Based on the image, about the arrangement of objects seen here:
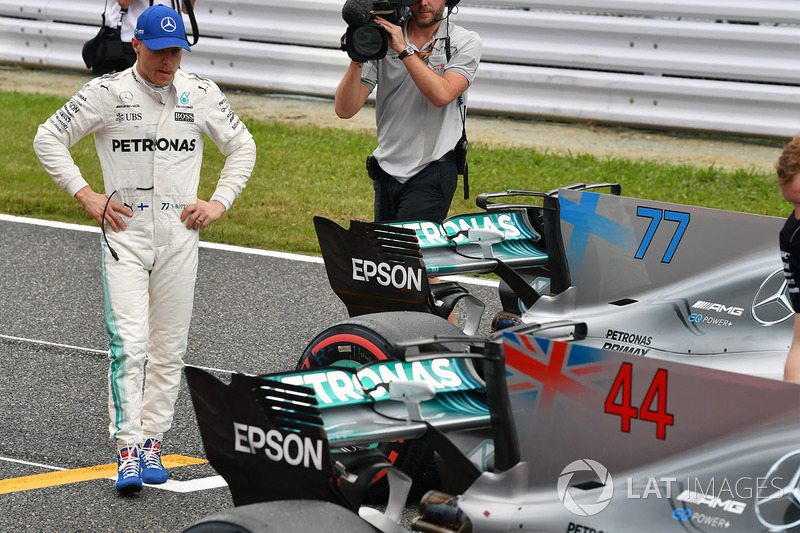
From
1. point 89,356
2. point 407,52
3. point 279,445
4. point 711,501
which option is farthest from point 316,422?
point 89,356

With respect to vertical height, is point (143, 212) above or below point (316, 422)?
above

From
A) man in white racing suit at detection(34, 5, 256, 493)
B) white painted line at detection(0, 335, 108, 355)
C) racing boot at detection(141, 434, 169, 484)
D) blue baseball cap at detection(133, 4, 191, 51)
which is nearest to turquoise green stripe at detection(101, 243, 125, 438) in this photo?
man in white racing suit at detection(34, 5, 256, 493)

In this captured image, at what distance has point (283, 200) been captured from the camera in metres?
9.52

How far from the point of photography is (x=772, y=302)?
4.56 m

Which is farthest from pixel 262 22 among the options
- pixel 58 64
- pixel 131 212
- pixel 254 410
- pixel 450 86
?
pixel 254 410

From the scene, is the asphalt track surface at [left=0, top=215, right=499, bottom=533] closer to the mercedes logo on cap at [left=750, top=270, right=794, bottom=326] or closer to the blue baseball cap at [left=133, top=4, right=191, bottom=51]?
the blue baseball cap at [left=133, top=4, right=191, bottom=51]

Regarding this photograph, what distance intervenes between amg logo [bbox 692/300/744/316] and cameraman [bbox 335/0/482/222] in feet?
4.90

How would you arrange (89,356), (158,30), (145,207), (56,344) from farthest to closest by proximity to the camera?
(56,344), (89,356), (145,207), (158,30)

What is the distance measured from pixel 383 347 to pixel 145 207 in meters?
1.17

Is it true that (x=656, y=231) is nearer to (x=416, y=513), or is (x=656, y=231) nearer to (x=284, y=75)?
(x=416, y=513)

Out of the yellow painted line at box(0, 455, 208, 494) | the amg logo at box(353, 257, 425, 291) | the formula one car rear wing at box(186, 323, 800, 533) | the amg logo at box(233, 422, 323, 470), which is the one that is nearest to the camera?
the formula one car rear wing at box(186, 323, 800, 533)

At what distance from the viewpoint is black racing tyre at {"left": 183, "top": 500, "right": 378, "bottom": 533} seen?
3.05m

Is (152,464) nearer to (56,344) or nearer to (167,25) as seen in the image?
(167,25)

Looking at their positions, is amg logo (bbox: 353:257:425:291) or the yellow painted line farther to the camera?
amg logo (bbox: 353:257:425:291)
